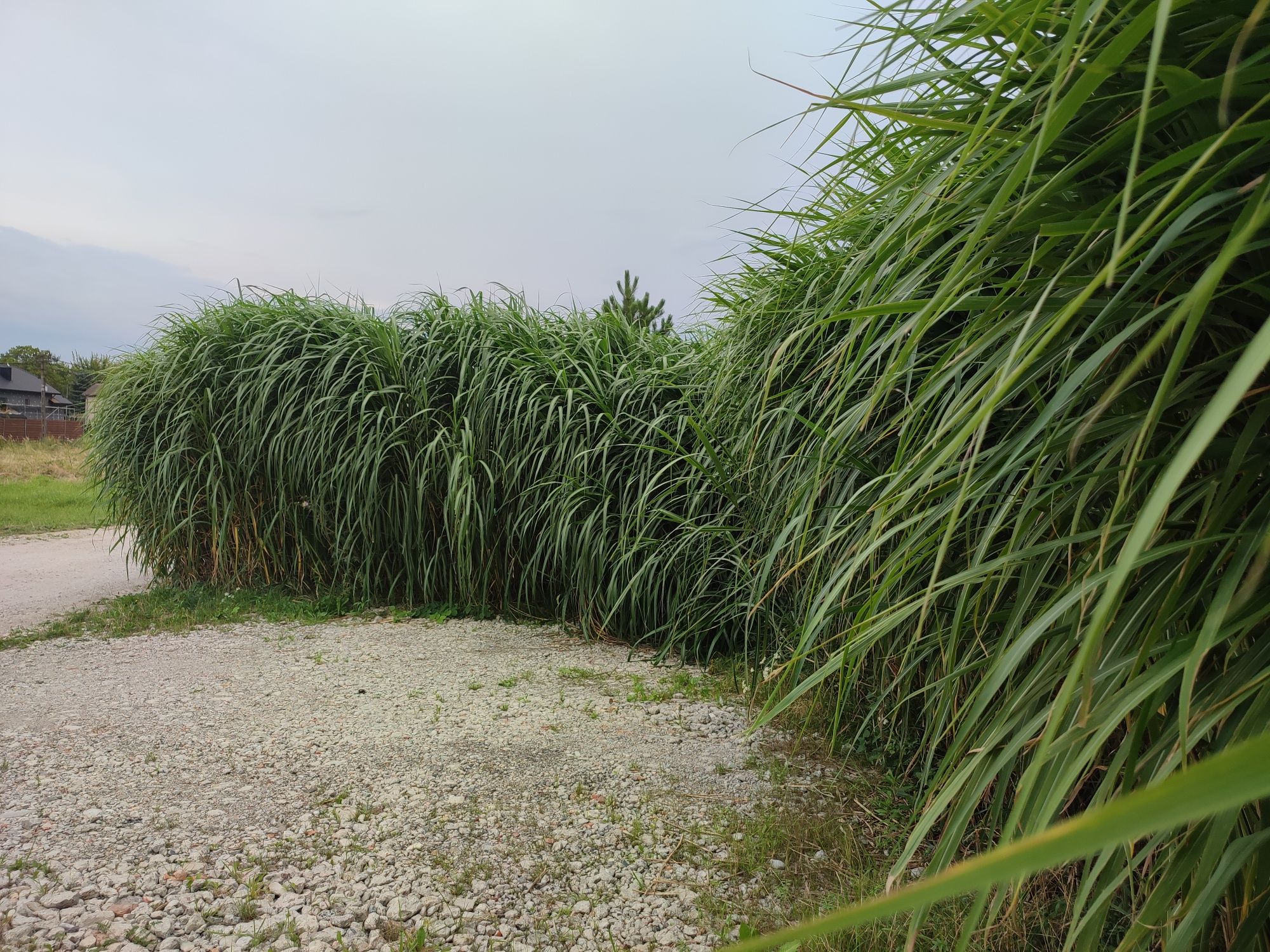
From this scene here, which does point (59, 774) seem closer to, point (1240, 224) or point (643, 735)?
point (643, 735)

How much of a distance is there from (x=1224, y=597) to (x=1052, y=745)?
0.21 metres

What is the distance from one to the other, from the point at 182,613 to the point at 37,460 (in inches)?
563

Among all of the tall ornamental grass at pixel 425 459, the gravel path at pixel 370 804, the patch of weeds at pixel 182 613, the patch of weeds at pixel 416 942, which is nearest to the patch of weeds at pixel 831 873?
the gravel path at pixel 370 804

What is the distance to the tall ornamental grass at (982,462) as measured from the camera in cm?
75

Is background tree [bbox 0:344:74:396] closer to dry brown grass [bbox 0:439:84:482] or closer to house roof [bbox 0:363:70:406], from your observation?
house roof [bbox 0:363:70:406]

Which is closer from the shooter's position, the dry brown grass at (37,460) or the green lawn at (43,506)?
the green lawn at (43,506)

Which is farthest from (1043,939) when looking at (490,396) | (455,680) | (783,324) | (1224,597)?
(490,396)

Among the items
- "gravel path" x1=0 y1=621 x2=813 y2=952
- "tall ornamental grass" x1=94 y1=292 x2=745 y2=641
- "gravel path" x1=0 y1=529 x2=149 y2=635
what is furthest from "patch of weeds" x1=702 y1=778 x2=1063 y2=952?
"gravel path" x1=0 y1=529 x2=149 y2=635

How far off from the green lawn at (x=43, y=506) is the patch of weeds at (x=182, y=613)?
361 cm

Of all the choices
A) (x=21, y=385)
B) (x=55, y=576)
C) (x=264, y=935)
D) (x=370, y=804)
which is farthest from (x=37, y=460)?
(x=21, y=385)

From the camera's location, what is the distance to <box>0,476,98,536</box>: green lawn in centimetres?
856

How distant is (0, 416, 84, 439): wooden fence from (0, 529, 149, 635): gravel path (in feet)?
47.3

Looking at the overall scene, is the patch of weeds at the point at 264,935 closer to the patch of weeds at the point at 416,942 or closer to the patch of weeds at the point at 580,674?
the patch of weeds at the point at 416,942

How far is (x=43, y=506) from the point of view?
1007 cm
